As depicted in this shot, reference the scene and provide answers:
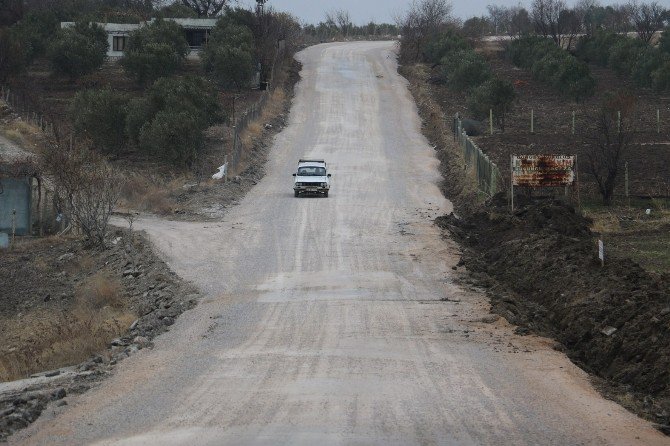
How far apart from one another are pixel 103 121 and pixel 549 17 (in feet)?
207

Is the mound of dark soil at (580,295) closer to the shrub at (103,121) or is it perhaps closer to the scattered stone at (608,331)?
the scattered stone at (608,331)

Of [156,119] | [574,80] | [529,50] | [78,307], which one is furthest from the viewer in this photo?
[529,50]

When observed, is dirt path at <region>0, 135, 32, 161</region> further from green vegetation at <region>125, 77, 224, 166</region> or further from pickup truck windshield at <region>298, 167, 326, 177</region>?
pickup truck windshield at <region>298, 167, 326, 177</region>

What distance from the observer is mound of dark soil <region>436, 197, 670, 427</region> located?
1525 centimetres

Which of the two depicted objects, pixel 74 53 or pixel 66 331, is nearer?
pixel 66 331

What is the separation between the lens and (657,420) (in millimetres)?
12828

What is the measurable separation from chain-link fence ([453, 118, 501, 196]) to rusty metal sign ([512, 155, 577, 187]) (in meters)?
2.87

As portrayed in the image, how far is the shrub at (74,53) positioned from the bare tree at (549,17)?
47424 millimetres

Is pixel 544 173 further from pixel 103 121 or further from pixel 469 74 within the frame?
pixel 469 74

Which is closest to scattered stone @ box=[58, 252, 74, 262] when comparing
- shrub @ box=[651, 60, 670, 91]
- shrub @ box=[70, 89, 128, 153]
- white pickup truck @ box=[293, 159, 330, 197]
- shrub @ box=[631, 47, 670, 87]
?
white pickup truck @ box=[293, 159, 330, 197]

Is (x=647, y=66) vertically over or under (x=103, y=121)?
over

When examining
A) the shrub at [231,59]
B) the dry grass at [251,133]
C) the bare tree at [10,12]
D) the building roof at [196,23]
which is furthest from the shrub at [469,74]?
the bare tree at [10,12]

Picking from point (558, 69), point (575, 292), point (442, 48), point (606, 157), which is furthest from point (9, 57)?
point (575, 292)

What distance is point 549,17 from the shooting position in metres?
105
